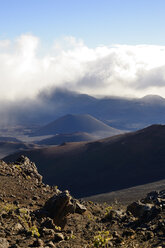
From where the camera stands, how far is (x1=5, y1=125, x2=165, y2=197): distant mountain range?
66500mm

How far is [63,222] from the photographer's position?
40.0 feet

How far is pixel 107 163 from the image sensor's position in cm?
7769

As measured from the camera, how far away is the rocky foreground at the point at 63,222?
31.8ft

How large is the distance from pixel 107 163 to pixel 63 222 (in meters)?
65.9

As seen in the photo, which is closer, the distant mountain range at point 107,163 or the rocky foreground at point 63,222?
the rocky foreground at point 63,222

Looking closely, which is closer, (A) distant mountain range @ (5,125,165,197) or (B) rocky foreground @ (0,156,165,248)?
(B) rocky foreground @ (0,156,165,248)

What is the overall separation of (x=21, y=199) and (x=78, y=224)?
332cm

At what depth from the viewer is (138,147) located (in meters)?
82.4

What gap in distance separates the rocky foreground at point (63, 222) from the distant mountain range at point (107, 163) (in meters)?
45.8

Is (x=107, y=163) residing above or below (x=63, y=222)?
above

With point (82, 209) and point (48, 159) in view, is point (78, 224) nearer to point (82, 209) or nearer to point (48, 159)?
point (82, 209)

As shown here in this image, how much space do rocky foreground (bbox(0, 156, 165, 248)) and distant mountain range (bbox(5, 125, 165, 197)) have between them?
150 ft

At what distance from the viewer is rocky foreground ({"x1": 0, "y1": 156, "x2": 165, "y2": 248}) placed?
9695 millimetres

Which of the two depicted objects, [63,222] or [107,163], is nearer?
[63,222]
